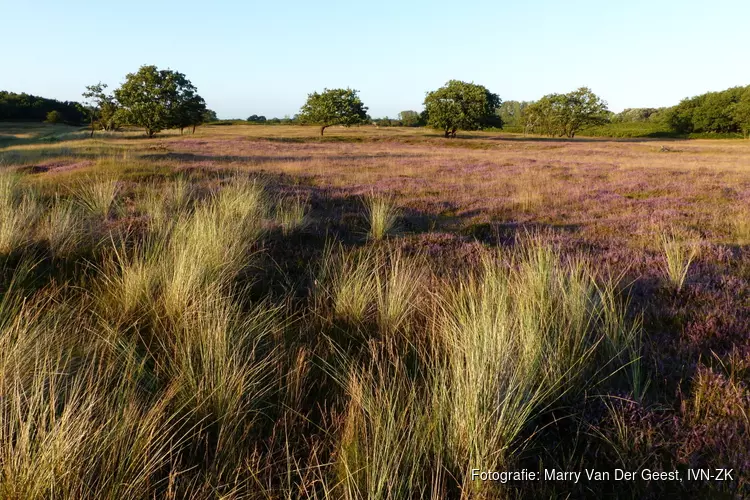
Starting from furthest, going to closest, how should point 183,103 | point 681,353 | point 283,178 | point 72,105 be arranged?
point 72,105
point 183,103
point 283,178
point 681,353

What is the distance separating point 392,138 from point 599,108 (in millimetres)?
40824

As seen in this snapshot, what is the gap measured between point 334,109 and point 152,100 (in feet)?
76.5

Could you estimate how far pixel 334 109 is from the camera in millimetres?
57031

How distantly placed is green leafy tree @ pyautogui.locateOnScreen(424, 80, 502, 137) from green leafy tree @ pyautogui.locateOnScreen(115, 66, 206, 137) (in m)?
33.5

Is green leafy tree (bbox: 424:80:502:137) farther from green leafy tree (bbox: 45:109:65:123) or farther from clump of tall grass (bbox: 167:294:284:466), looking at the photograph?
green leafy tree (bbox: 45:109:65:123)

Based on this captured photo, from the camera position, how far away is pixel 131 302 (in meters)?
3.16

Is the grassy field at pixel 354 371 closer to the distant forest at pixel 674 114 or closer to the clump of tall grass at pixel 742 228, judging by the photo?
the clump of tall grass at pixel 742 228

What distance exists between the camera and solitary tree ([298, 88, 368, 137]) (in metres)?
56.8

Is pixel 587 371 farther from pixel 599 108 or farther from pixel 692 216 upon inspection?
Answer: pixel 599 108

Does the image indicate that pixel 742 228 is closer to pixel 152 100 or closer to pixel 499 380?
pixel 499 380

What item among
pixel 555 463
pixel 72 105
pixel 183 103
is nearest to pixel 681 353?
pixel 555 463

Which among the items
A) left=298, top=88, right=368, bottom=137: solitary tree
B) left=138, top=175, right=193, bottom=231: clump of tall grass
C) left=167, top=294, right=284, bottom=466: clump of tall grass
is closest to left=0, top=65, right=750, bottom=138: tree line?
left=298, top=88, right=368, bottom=137: solitary tree

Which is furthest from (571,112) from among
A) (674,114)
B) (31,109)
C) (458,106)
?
(31,109)

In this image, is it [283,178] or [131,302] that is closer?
[131,302]
